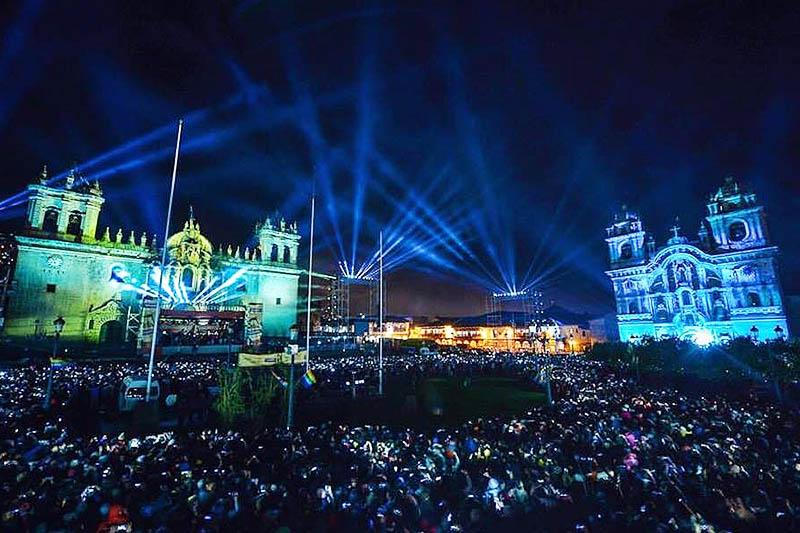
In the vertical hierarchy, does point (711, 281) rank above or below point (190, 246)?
→ below

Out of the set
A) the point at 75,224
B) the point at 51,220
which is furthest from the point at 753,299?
the point at 51,220

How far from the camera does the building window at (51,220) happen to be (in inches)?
1490

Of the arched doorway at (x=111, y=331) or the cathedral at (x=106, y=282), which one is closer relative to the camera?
the cathedral at (x=106, y=282)

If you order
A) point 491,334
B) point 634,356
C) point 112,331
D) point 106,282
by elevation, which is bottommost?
point 634,356

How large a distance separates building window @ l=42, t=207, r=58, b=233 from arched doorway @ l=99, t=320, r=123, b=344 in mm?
11665

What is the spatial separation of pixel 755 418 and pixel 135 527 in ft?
62.6

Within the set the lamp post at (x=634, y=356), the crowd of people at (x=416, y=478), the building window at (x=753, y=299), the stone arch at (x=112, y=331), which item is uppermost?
the building window at (x=753, y=299)

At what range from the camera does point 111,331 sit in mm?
38938

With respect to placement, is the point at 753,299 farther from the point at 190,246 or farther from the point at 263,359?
the point at 190,246

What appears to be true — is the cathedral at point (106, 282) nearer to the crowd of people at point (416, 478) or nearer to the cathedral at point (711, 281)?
the crowd of people at point (416, 478)

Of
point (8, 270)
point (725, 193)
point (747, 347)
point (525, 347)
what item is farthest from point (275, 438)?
point (725, 193)

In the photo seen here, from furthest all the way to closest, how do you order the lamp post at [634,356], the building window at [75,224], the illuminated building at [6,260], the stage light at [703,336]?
the stage light at [703,336], the building window at [75,224], the illuminated building at [6,260], the lamp post at [634,356]

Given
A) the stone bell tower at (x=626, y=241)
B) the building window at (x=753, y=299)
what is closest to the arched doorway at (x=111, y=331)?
the stone bell tower at (x=626, y=241)

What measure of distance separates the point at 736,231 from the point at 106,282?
288ft
